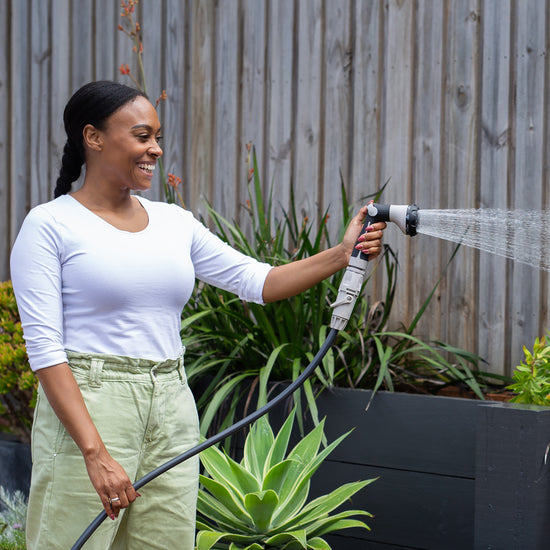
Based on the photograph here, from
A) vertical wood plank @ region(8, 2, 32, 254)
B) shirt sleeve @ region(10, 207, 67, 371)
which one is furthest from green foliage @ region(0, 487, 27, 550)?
shirt sleeve @ region(10, 207, 67, 371)

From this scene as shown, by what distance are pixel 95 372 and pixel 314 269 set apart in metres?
0.66

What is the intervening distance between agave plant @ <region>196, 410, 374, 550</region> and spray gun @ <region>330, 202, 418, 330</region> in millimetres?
875

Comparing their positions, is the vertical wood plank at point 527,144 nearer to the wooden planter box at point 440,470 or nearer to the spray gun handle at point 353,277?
the wooden planter box at point 440,470

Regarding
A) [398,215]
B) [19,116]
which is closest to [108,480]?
[398,215]

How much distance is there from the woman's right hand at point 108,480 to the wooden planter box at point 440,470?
1.36 meters

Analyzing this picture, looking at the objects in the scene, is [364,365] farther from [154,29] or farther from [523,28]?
[154,29]

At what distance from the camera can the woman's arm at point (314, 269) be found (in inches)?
85.6

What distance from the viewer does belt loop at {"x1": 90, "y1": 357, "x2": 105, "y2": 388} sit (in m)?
1.92

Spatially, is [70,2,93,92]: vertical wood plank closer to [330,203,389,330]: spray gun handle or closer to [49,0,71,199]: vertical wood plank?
[49,0,71,199]: vertical wood plank

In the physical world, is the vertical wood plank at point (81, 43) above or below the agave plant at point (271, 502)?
above

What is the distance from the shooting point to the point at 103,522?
1.95 meters

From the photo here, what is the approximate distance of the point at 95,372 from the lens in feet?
6.31

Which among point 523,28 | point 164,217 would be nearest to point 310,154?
point 523,28

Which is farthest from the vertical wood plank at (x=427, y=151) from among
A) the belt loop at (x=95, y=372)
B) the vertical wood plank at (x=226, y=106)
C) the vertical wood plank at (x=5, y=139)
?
the vertical wood plank at (x=5, y=139)
